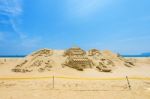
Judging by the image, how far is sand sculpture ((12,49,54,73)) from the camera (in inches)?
830

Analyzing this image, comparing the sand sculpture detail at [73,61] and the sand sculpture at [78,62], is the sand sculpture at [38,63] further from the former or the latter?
the sand sculpture at [78,62]

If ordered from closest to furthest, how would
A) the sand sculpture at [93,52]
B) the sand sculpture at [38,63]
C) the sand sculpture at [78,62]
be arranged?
1. the sand sculpture at [38,63]
2. the sand sculpture at [78,62]
3. the sand sculpture at [93,52]

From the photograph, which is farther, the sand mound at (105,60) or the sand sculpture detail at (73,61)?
the sand mound at (105,60)

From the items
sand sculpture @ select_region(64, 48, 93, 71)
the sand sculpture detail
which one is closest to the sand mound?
the sand sculpture detail

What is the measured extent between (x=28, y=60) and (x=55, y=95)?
16009 millimetres

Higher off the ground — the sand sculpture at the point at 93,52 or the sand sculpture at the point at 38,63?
the sand sculpture at the point at 93,52

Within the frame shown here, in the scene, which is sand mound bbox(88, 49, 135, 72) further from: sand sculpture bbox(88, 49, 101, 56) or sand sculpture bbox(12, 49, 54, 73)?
sand sculpture bbox(12, 49, 54, 73)

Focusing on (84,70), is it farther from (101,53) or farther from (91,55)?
(101,53)

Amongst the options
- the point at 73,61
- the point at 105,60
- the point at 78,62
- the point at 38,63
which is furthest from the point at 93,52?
the point at 38,63

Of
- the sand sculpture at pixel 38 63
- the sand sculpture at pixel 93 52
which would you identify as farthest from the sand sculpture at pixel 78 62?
the sand sculpture at pixel 93 52

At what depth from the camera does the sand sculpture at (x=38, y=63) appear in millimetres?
21073

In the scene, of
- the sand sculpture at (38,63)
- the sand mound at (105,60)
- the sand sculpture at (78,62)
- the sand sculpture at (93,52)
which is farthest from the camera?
the sand sculpture at (93,52)

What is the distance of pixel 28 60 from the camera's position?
80.8ft

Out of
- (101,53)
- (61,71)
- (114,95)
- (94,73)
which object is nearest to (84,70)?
(94,73)
